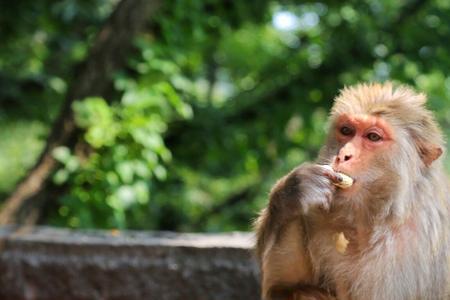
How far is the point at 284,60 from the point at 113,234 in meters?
3.20

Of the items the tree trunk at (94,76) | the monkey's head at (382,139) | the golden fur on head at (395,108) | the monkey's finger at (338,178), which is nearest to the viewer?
the monkey's finger at (338,178)

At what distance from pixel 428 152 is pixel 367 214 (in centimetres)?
38

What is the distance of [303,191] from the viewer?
12.0 ft

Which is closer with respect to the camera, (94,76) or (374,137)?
(374,137)

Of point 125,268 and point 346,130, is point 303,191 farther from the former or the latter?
point 125,268

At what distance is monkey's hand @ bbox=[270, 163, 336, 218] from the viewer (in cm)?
364

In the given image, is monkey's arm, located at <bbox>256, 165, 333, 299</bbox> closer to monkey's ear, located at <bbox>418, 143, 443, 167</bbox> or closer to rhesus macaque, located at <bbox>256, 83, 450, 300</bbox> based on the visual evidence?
rhesus macaque, located at <bbox>256, 83, 450, 300</bbox>

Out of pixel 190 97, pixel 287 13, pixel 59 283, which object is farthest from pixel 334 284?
pixel 287 13

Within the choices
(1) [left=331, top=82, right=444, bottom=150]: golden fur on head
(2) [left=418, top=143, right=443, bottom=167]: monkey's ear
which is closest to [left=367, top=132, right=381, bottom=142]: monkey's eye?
(1) [left=331, top=82, right=444, bottom=150]: golden fur on head

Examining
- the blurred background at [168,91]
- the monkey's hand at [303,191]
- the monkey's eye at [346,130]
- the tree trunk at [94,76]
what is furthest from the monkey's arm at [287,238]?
the tree trunk at [94,76]

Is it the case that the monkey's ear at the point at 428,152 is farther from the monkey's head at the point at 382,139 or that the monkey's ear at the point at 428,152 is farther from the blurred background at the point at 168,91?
the blurred background at the point at 168,91

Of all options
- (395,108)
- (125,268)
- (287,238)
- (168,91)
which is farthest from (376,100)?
(168,91)

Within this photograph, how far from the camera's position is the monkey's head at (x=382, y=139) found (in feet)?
12.2

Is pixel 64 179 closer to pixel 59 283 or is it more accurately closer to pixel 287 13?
pixel 59 283
